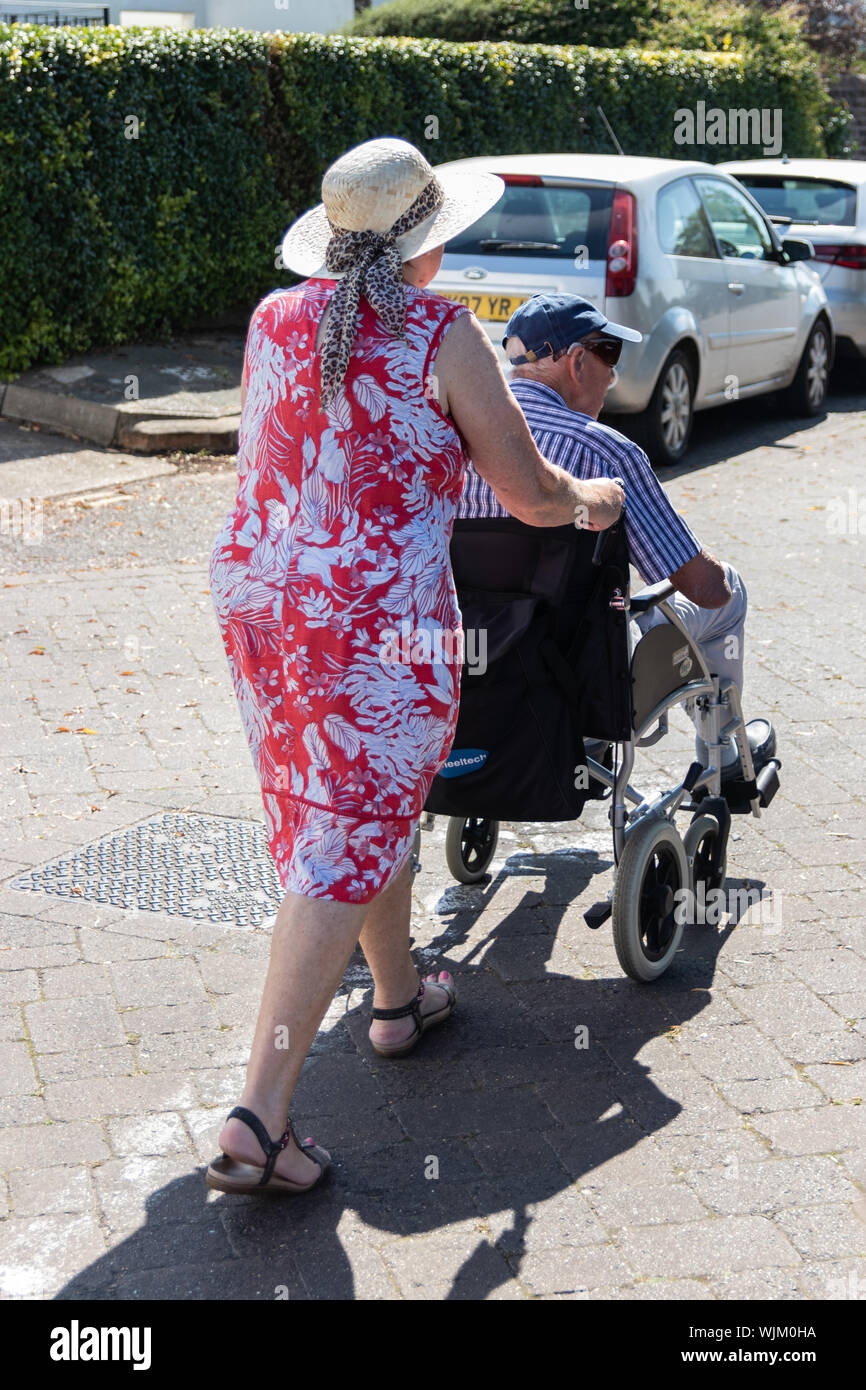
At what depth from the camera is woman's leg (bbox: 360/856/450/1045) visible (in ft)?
11.0

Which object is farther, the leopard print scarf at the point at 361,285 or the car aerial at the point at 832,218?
the car aerial at the point at 832,218

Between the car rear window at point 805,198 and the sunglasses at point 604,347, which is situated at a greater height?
the sunglasses at point 604,347

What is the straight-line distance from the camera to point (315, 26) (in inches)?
→ 797

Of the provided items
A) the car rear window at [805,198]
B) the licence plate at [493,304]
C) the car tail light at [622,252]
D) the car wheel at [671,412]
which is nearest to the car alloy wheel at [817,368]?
the car rear window at [805,198]

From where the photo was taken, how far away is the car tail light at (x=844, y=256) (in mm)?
12242

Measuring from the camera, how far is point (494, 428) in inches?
114

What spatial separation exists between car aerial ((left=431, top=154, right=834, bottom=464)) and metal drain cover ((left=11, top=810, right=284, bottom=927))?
474 cm

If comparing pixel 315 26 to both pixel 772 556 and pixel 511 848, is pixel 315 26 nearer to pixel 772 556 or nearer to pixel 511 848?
pixel 772 556

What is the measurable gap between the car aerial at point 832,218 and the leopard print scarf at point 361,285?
10168mm
